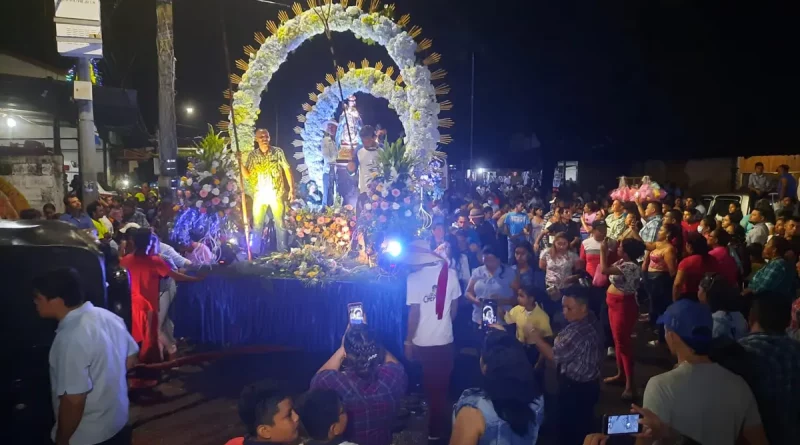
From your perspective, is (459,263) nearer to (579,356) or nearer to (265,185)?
(579,356)

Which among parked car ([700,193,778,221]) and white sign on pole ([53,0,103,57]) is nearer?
white sign on pole ([53,0,103,57])

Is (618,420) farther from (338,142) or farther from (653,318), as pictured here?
(338,142)

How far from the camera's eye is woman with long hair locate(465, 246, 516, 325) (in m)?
5.90

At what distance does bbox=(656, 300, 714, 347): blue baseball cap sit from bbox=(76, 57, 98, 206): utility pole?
858 centimetres

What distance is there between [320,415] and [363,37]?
8.24 m

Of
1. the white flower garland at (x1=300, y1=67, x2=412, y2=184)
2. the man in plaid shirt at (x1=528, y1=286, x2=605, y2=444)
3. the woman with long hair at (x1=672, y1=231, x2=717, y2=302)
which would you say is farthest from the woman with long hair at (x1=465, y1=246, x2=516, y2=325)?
the white flower garland at (x1=300, y1=67, x2=412, y2=184)

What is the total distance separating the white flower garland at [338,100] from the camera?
9.64 meters

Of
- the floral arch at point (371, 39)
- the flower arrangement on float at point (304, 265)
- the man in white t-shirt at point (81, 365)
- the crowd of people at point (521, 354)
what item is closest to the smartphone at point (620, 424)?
the crowd of people at point (521, 354)

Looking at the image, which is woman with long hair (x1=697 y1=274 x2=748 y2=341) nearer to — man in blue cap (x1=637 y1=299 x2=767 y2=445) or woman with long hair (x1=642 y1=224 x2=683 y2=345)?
man in blue cap (x1=637 y1=299 x2=767 y2=445)

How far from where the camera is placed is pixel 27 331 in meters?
3.47

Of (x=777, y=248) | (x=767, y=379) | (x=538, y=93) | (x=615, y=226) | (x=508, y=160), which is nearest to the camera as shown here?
(x=767, y=379)

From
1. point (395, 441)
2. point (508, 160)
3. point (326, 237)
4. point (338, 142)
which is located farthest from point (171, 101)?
point (508, 160)

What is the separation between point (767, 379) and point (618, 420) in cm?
125

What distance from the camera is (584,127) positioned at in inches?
882
